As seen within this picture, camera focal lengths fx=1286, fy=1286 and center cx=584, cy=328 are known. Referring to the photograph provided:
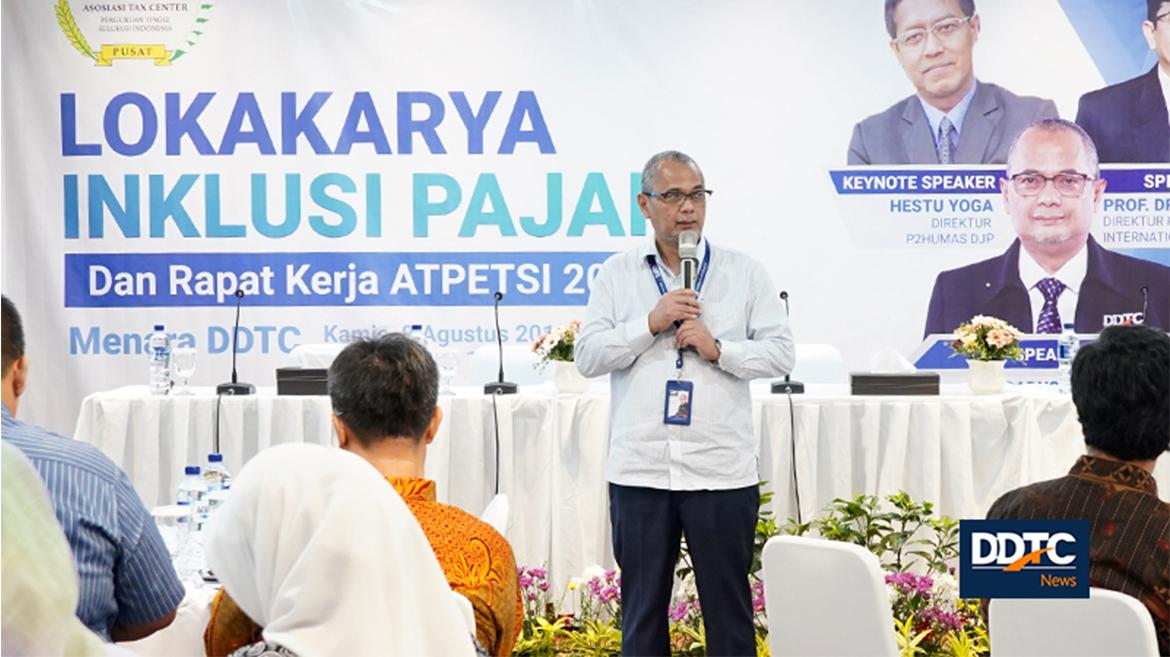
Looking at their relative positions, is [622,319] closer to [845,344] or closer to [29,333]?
[845,344]

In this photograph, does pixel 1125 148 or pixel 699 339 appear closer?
pixel 699 339

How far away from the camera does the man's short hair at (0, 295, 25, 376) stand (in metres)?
2.07

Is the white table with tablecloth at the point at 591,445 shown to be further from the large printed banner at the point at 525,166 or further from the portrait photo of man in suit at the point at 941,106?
the portrait photo of man in suit at the point at 941,106

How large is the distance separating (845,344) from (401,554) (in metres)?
5.12

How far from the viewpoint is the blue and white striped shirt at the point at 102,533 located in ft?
6.03

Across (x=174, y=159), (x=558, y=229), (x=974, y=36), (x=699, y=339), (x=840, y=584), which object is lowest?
(x=840, y=584)

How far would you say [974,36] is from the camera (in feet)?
20.8

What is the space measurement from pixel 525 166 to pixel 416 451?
4494mm

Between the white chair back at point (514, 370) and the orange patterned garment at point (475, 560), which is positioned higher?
the white chair back at point (514, 370)

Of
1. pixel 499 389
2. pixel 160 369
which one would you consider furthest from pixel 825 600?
pixel 160 369

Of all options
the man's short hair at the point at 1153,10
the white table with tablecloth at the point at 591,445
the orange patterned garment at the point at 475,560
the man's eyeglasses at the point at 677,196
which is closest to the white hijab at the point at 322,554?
the orange patterned garment at the point at 475,560

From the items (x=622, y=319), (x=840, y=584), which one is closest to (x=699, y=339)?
(x=622, y=319)

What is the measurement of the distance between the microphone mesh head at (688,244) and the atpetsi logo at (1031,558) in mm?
1093

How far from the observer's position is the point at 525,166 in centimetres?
638
